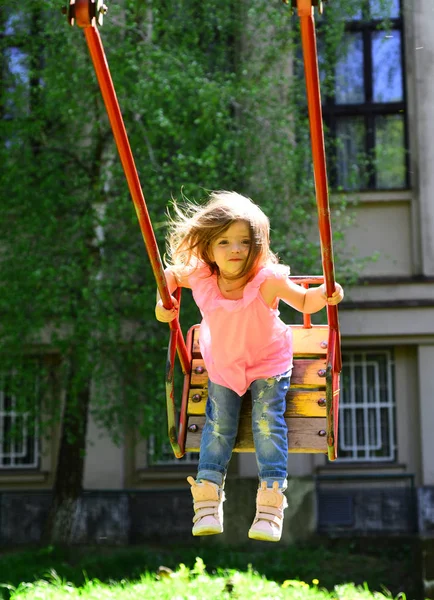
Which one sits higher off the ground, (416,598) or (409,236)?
(409,236)

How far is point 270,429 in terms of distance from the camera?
14.0 feet

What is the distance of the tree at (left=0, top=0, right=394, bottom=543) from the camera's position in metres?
11.3

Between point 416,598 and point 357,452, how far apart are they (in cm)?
403

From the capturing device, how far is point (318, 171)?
3.43m

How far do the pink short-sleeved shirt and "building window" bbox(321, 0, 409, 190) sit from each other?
10780 millimetres

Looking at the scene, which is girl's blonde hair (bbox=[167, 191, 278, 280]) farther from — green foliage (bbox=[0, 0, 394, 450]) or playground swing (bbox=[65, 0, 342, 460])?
green foliage (bbox=[0, 0, 394, 450])

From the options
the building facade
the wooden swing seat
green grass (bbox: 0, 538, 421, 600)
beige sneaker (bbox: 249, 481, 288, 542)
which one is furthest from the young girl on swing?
the building facade

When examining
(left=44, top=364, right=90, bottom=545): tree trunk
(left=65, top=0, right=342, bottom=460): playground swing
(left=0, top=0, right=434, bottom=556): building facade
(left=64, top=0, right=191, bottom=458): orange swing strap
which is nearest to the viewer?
(left=64, top=0, right=191, bottom=458): orange swing strap

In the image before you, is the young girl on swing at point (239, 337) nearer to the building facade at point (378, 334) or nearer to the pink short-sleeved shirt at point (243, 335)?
the pink short-sleeved shirt at point (243, 335)

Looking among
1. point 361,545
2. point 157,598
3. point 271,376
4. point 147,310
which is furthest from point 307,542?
point 271,376

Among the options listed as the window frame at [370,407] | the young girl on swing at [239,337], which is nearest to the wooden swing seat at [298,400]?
the young girl on swing at [239,337]

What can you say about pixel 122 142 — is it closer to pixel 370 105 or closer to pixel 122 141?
pixel 122 141

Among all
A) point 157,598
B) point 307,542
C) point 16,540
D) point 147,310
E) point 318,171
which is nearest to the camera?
point 318,171

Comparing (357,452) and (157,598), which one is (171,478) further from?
(157,598)
